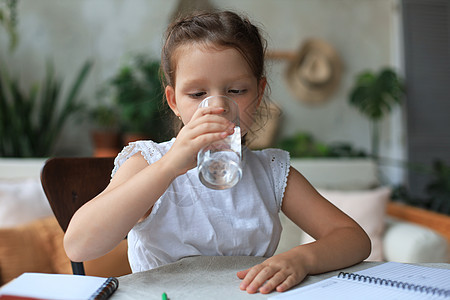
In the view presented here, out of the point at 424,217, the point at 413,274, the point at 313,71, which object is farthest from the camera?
the point at 313,71

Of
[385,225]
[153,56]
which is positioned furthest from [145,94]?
[385,225]

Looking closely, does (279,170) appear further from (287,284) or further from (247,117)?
(287,284)

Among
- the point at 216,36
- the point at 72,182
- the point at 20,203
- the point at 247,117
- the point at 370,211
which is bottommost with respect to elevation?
the point at 370,211

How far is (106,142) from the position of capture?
3.12 metres

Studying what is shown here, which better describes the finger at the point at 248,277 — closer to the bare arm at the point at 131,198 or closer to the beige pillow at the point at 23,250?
the bare arm at the point at 131,198

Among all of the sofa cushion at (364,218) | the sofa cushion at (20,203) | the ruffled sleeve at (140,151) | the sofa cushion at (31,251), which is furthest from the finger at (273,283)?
the sofa cushion at (20,203)

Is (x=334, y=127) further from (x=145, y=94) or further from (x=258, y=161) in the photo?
(x=258, y=161)

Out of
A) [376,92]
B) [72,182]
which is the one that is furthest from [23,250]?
[376,92]

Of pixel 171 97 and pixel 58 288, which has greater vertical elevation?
pixel 171 97

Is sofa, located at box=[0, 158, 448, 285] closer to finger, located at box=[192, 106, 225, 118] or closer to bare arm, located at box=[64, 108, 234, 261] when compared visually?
bare arm, located at box=[64, 108, 234, 261]

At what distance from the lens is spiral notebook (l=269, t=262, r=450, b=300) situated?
0.52 m

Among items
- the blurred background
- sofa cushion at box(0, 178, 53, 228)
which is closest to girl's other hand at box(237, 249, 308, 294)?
sofa cushion at box(0, 178, 53, 228)

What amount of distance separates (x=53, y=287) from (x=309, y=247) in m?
0.39

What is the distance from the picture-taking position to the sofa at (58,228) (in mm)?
1715
